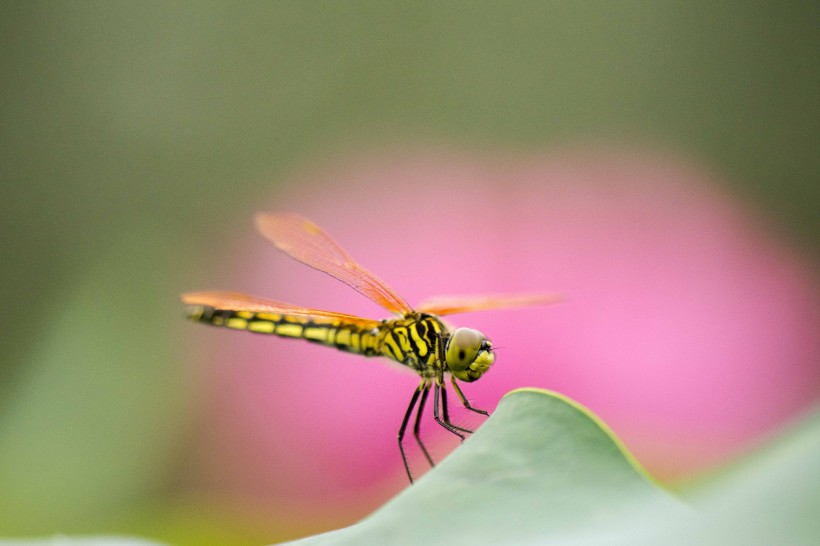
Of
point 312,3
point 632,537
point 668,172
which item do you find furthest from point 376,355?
point 312,3

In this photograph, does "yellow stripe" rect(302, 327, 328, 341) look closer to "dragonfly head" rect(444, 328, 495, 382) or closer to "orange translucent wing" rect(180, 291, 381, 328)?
"orange translucent wing" rect(180, 291, 381, 328)

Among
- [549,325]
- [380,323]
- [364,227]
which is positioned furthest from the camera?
[364,227]

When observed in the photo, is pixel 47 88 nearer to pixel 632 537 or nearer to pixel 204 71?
pixel 204 71

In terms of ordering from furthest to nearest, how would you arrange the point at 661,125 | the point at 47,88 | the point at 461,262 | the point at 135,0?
the point at 135,0
the point at 47,88
the point at 661,125
the point at 461,262

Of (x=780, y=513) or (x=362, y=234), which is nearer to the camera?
(x=780, y=513)

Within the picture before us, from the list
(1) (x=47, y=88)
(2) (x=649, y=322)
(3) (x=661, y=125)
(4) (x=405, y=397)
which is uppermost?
(3) (x=661, y=125)

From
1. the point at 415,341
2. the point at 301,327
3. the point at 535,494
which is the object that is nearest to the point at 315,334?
the point at 301,327

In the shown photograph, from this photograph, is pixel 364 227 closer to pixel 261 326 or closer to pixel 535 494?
pixel 261 326

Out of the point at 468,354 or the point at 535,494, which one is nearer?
the point at 535,494

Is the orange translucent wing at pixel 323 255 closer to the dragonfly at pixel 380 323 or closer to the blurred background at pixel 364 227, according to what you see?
the dragonfly at pixel 380 323
